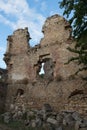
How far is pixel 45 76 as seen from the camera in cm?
1794

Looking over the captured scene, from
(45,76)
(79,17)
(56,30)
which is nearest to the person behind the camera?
(79,17)

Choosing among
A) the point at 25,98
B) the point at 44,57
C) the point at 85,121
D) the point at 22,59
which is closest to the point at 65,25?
the point at 44,57

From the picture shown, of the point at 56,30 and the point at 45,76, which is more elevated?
the point at 56,30

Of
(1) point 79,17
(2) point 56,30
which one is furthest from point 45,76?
(1) point 79,17

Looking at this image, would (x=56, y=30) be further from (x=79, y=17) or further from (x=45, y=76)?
(x=79, y=17)

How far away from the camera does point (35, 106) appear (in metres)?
16.8

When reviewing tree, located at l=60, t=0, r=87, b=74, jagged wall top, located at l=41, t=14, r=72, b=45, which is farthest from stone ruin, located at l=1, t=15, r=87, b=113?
tree, located at l=60, t=0, r=87, b=74

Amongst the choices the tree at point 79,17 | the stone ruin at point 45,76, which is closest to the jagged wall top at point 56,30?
the stone ruin at point 45,76

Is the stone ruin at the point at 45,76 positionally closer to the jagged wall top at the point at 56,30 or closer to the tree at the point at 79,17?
the jagged wall top at the point at 56,30

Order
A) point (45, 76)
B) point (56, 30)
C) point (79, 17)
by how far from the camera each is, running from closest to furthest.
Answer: point (79, 17)
point (56, 30)
point (45, 76)

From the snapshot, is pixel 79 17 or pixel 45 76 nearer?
pixel 79 17

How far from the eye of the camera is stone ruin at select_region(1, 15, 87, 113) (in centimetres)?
1541

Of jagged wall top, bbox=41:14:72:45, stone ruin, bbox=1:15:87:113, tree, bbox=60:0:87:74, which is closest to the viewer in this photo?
tree, bbox=60:0:87:74

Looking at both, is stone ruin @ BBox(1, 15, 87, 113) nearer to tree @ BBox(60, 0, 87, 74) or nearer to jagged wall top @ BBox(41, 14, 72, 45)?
jagged wall top @ BBox(41, 14, 72, 45)
